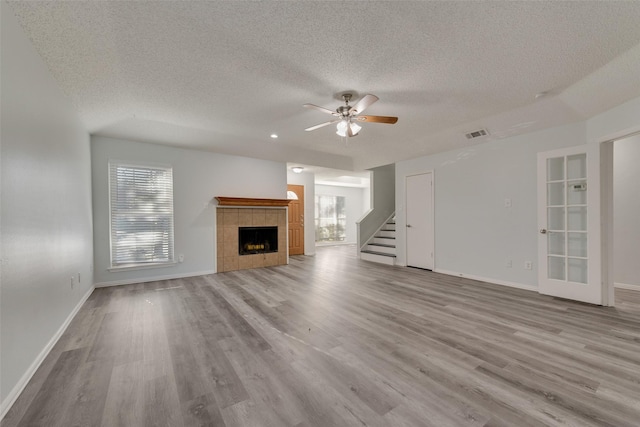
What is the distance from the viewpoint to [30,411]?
1539 mm

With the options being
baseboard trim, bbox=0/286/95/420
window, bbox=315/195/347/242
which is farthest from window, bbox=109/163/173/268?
window, bbox=315/195/347/242

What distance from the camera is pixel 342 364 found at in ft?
6.56

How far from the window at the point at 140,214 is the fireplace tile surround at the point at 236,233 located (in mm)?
935

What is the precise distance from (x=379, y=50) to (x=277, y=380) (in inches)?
107

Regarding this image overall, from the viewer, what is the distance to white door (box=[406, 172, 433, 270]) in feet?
17.7

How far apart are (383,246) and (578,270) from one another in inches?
147

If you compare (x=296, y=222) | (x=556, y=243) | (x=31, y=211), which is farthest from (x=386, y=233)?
(x=31, y=211)

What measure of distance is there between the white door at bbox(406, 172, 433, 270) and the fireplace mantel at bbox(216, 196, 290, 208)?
9.46ft

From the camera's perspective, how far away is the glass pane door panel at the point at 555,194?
369cm

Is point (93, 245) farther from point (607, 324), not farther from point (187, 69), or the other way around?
point (607, 324)

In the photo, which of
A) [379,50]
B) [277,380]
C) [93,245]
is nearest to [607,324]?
[277,380]

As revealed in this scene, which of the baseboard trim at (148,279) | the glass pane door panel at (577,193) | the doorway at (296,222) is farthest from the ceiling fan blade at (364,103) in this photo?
the doorway at (296,222)

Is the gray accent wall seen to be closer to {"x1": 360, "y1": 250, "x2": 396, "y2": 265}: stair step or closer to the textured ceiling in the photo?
{"x1": 360, "y1": 250, "x2": 396, "y2": 265}: stair step

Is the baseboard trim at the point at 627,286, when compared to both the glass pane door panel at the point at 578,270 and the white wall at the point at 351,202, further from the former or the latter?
the white wall at the point at 351,202
